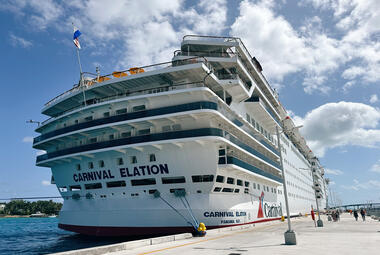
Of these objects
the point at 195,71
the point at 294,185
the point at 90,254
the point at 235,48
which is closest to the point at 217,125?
the point at 195,71

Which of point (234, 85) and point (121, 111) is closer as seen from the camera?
point (121, 111)

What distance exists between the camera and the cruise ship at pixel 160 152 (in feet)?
81.3

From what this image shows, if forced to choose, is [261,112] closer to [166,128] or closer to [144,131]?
[166,128]

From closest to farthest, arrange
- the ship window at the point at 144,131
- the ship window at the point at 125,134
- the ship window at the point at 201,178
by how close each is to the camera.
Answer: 1. the ship window at the point at 201,178
2. the ship window at the point at 144,131
3. the ship window at the point at 125,134

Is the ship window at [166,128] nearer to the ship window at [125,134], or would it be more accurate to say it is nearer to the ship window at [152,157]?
the ship window at [152,157]

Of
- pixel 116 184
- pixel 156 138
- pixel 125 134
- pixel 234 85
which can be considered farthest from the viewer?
pixel 234 85

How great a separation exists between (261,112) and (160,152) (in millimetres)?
20336

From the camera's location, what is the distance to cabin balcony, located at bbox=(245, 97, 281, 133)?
121 ft

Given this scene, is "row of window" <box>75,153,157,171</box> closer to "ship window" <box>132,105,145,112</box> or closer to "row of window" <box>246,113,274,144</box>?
"ship window" <box>132,105,145,112</box>

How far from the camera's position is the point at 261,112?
131ft

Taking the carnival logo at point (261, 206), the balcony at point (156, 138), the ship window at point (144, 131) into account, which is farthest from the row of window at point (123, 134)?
the carnival logo at point (261, 206)

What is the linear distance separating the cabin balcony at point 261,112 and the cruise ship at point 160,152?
11.1ft

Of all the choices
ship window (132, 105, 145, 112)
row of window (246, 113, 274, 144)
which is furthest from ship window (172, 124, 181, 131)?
row of window (246, 113, 274, 144)

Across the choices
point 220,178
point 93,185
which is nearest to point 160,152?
point 220,178
